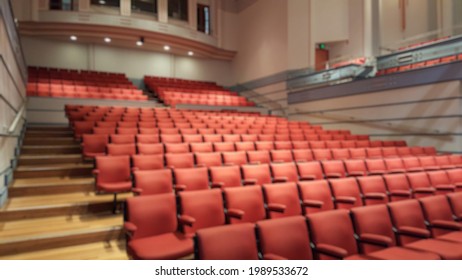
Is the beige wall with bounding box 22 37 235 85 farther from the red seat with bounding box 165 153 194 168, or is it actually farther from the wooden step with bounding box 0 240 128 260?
the wooden step with bounding box 0 240 128 260

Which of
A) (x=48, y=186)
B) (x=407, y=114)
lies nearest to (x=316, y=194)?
(x=48, y=186)

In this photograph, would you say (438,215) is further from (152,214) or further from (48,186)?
(48,186)

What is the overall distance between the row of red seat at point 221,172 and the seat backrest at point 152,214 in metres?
0.16

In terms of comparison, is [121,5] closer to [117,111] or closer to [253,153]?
[117,111]

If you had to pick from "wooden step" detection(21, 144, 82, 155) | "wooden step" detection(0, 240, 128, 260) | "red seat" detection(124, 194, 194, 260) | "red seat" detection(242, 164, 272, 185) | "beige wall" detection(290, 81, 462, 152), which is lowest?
"wooden step" detection(0, 240, 128, 260)

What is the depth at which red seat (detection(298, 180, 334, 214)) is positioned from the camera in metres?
0.92

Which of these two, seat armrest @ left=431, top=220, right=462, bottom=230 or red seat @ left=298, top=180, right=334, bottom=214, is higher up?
red seat @ left=298, top=180, right=334, bottom=214

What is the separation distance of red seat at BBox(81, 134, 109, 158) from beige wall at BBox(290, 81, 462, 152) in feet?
6.45

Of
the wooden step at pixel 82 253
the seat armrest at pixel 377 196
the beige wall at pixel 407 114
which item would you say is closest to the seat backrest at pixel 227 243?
the wooden step at pixel 82 253

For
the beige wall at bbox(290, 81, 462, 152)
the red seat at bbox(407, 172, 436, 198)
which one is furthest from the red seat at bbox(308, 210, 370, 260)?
the beige wall at bbox(290, 81, 462, 152)

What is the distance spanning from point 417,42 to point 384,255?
204cm

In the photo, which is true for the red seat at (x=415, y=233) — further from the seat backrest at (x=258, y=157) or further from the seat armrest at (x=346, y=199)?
the seat backrest at (x=258, y=157)

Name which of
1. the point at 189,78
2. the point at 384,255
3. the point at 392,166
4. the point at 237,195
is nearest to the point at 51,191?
the point at 237,195

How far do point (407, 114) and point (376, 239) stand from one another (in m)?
1.84
